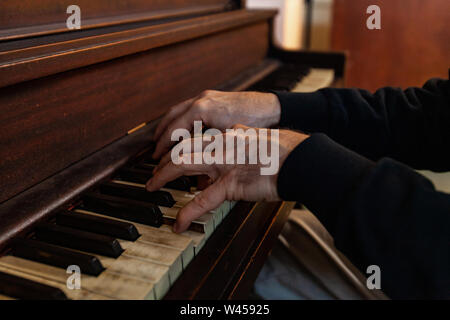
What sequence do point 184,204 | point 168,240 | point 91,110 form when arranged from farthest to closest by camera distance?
point 91,110 < point 184,204 < point 168,240

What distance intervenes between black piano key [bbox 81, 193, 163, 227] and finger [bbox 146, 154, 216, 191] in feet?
0.17

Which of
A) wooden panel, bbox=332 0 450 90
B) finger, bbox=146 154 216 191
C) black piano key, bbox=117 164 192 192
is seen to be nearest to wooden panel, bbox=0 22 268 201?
black piano key, bbox=117 164 192 192

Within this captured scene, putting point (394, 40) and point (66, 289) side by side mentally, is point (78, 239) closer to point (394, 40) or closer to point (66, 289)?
point (66, 289)

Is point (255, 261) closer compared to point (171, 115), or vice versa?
point (255, 261)

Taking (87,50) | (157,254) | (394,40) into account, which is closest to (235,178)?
(157,254)

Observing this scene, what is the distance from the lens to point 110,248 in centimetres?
60

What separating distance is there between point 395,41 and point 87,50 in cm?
254

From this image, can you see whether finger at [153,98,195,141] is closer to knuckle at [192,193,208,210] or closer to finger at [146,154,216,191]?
finger at [146,154,216,191]

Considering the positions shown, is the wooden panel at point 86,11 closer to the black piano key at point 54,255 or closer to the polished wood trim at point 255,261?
the black piano key at point 54,255

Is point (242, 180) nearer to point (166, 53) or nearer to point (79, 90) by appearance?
point (79, 90)

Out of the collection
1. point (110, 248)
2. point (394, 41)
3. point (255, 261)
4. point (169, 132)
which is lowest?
point (255, 261)

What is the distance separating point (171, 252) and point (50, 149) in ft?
1.12

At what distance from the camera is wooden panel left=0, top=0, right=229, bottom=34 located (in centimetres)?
74

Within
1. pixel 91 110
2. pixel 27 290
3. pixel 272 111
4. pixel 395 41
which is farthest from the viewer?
pixel 395 41
